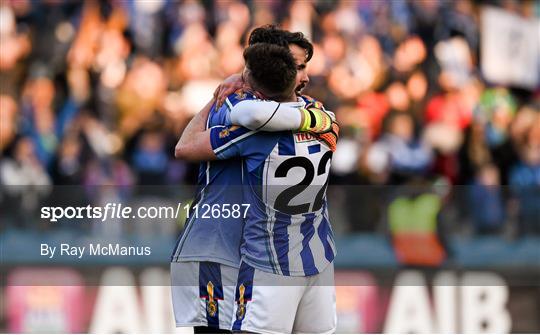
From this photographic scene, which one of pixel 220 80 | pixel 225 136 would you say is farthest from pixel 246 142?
pixel 220 80

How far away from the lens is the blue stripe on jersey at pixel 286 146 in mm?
6086

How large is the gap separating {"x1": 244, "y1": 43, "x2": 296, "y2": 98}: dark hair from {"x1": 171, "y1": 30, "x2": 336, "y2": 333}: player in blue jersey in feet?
0.49

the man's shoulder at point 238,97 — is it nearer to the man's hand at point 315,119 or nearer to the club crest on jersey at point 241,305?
the man's hand at point 315,119

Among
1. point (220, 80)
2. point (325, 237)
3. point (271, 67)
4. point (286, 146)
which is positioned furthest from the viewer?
point (220, 80)

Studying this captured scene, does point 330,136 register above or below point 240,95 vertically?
below

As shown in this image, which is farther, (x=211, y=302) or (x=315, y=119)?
(x=211, y=302)

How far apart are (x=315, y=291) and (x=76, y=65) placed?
7.67 m

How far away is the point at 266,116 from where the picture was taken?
595 centimetres

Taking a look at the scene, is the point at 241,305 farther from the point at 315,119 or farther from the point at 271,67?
the point at 271,67

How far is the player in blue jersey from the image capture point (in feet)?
20.8

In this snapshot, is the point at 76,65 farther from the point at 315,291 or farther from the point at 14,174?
the point at 315,291

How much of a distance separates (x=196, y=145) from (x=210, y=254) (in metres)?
0.60

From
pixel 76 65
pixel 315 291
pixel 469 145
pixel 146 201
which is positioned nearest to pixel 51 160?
pixel 76 65

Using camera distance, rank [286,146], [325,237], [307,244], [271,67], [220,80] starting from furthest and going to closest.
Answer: [220,80]
[325,237]
[307,244]
[286,146]
[271,67]
